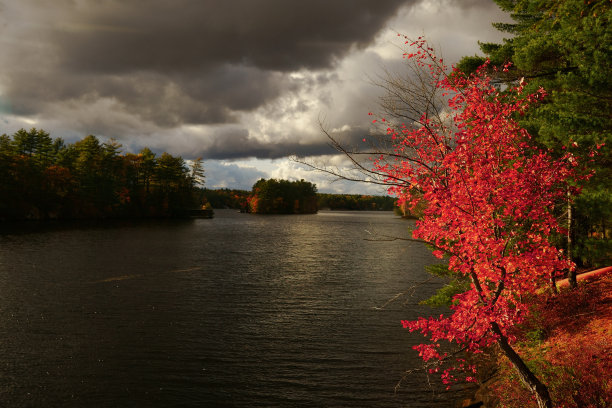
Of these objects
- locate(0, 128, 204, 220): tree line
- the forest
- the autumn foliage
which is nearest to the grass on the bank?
the forest

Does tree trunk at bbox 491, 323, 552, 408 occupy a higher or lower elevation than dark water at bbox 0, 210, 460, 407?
higher

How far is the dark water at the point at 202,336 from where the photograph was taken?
1248 cm

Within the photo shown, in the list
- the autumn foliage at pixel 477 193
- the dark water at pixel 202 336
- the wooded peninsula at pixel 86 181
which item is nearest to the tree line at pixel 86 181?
the wooded peninsula at pixel 86 181

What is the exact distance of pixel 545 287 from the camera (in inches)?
664

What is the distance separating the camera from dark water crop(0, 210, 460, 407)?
40.9 feet

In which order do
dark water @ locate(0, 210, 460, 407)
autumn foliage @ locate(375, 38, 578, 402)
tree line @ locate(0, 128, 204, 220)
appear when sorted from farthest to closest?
tree line @ locate(0, 128, 204, 220), dark water @ locate(0, 210, 460, 407), autumn foliage @ locate(375, 38, 578, 402)

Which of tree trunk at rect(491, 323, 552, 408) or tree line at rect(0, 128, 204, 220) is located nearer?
tree trunk at rect(491, 323, 552, 408)

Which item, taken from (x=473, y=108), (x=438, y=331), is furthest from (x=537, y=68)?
(x=438, y=331)

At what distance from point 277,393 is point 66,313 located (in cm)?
1386

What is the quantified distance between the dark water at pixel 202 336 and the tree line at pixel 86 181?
2432 inches

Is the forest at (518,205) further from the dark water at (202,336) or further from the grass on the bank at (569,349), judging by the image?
the dark water at (202,336)

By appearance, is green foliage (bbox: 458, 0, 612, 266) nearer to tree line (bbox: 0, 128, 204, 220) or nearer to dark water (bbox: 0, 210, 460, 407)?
dark water (bbox: 0, 210, 460, 407)

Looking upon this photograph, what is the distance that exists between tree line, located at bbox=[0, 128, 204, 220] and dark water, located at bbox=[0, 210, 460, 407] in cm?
6177

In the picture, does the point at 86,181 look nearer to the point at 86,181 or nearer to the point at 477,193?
the point at 86,181
